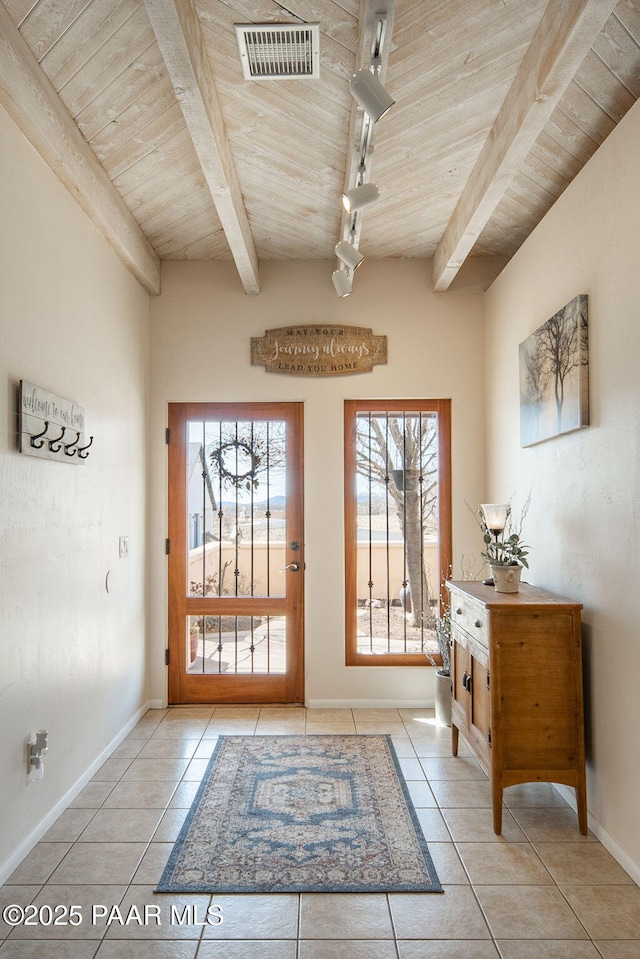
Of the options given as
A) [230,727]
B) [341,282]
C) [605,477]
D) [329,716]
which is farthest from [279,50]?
[329,716]

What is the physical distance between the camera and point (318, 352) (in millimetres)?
4477

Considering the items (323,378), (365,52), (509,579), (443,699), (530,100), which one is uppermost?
(365,52)

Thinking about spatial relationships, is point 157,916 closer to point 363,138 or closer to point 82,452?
point 82,452

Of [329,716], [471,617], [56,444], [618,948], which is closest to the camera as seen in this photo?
[618,948]

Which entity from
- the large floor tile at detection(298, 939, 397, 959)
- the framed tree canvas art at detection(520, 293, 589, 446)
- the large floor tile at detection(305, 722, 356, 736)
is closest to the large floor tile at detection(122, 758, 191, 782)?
the large floor tile at detection(305, 722, 356, 736)

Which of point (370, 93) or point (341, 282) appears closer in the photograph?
point (370, 93)

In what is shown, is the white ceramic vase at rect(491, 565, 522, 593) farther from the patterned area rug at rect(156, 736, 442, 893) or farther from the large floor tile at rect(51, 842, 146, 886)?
the large floor tile at rect(51, 842, 146, 886)

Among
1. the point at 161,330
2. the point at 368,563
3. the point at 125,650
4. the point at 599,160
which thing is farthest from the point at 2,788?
the point at 599,160

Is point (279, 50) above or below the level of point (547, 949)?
above

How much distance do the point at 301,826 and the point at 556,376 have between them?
226 centimetres

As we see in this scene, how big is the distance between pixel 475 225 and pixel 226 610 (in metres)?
2.81

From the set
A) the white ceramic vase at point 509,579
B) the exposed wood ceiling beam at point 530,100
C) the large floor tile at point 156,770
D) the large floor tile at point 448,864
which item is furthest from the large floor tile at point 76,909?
the exposed wood ceiling beam at point 530,100

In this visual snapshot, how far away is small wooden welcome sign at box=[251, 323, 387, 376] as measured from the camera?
4.47 metres

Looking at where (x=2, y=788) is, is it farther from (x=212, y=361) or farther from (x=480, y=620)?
(x=212, y=361)
